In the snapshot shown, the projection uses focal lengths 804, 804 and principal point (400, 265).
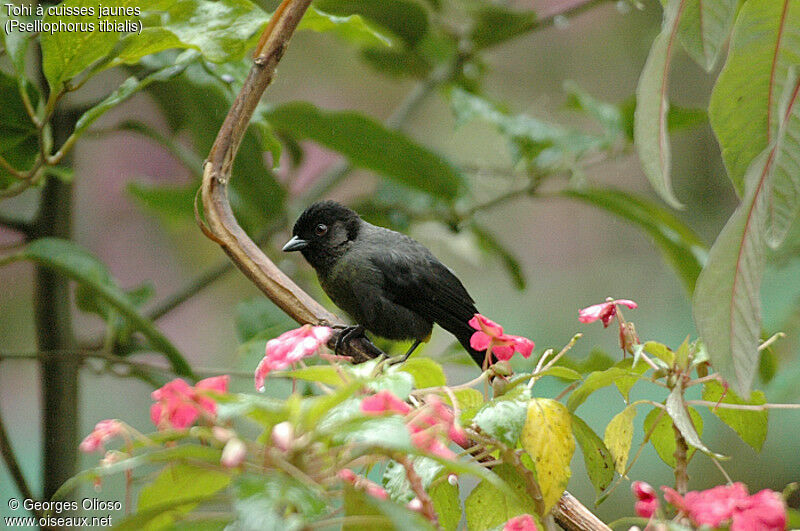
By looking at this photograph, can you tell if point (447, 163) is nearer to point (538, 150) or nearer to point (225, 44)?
point (538, 150)

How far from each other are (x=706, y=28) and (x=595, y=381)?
1.17 feet

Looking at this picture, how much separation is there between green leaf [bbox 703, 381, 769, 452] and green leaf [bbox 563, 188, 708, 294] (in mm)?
984

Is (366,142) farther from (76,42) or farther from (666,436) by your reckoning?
(666,436)

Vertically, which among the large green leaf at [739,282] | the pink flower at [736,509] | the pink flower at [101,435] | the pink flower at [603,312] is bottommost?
the pink flower at [736,509]

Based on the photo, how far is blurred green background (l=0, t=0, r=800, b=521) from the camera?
2.63 m

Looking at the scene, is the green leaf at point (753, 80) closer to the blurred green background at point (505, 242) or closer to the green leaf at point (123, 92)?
the green leaf at point (123, 92)

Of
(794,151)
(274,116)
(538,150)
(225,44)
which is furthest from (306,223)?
(794,151)

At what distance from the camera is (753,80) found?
0.80m

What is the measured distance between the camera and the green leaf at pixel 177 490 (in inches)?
23.6

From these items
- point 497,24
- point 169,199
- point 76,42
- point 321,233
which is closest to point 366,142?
point 321,233

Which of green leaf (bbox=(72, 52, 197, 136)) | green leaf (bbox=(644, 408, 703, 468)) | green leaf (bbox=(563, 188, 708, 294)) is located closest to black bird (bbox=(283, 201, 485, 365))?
green leaf (bbox=(563, 188, 708, 294))

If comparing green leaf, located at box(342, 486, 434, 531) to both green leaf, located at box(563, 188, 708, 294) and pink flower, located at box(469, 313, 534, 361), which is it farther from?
green leaf, located at box(563, 188, 708, 294)

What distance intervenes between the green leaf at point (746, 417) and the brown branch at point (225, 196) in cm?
46

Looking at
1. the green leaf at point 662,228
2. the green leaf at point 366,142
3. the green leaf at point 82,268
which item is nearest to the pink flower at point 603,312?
the green leaf at point 82,268
